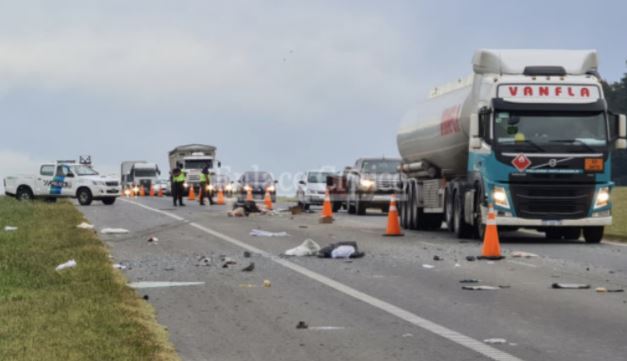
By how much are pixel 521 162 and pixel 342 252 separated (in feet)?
19.2

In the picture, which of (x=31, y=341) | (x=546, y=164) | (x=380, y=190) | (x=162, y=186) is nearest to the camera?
(x=31, y=341)

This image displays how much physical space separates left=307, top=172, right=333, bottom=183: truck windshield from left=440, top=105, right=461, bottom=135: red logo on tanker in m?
21.1

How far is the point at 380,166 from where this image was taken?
43562 millimetres

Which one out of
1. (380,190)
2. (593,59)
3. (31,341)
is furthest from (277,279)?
(380,190)

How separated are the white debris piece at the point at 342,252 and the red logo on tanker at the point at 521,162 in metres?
5.46

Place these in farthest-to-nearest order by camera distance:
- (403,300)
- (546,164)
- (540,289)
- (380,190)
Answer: (380,190) < (546,164) < (540,289) < (403,300)

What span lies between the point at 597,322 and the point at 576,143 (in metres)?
Answer: 13.2

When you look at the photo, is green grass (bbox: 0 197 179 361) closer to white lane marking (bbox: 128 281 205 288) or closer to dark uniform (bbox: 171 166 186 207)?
white lane marking (bbox: 128 281 205 288)

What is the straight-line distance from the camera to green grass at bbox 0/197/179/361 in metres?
9.67

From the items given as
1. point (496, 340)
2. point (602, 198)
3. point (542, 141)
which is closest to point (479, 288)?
point (496, 340)

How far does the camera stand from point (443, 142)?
96.0ft

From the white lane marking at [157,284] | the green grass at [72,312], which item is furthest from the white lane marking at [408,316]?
the green grass at [72,312]

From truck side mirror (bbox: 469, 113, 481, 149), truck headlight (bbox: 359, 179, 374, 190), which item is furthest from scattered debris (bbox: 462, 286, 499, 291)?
truck headlight (bbox: 359, 179, 374, 190)

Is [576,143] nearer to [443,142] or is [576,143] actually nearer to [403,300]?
[443,142]
